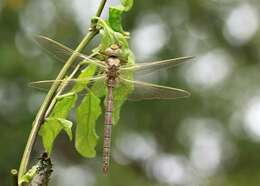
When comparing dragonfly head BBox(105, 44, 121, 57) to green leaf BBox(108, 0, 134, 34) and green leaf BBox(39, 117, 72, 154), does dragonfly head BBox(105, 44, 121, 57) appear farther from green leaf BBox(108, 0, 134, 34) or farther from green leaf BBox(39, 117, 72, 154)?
green leaf BBox(39, 117, 72, 154)

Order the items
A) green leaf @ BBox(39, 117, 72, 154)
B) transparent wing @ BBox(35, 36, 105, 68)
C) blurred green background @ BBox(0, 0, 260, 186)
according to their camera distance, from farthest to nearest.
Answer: blurred green background @ BBox(0, 0, 260, 186)
transparent wing @ BBox(35, 36, 105, 68)
green leaf @ BBox(39, 117, 72, 154)

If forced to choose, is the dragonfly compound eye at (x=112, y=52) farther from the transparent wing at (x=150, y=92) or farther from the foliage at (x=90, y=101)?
the transparent wing at (x=150, y=92)

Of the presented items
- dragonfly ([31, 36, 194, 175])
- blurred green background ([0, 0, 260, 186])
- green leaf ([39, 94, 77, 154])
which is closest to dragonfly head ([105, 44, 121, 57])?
dragonfly ([31, 36, 194, 175])

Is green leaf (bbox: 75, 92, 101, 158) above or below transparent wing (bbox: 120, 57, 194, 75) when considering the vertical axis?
below

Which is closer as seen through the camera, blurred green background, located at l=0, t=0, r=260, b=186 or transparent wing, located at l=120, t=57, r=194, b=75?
transparent wing, located at l=120, t=57, r=194, b=75

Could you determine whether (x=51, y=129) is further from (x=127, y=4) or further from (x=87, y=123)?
(x=127, y=4)

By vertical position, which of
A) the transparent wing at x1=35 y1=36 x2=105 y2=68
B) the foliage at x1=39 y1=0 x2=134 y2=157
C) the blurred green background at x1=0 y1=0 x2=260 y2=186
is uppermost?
the blurred green background at x1=0 y1=0 x2=260 y2=186
